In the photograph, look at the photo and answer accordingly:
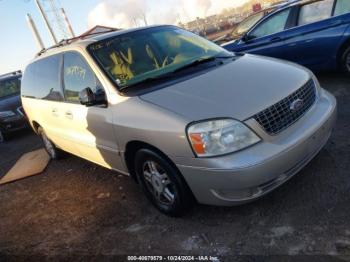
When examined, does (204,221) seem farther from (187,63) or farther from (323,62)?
(323,62)

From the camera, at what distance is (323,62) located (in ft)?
20.6

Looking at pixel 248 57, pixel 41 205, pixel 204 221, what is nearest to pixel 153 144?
pixel 204 221

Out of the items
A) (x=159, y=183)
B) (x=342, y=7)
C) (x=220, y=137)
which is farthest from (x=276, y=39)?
(x=220, y=137)

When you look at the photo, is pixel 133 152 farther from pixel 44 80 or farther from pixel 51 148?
pixel 51 148

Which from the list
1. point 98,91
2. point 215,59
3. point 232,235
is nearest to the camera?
point 232,235

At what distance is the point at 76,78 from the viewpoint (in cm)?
424

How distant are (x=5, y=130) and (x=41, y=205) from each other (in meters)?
5.66

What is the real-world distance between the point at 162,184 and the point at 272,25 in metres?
4.66

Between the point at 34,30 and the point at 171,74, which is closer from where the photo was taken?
the point at 171,74

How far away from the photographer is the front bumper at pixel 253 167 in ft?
9.16

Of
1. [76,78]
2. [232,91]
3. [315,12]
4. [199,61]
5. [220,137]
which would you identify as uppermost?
[76,78]

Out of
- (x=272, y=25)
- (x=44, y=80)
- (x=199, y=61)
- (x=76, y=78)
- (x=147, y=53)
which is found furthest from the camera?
(x=272, y=25)

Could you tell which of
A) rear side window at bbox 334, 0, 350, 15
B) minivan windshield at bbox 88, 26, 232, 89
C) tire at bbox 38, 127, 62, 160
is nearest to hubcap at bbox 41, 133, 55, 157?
tire at bbox 38, 127, 62, 160

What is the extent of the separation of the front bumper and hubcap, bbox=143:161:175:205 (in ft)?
1.23
